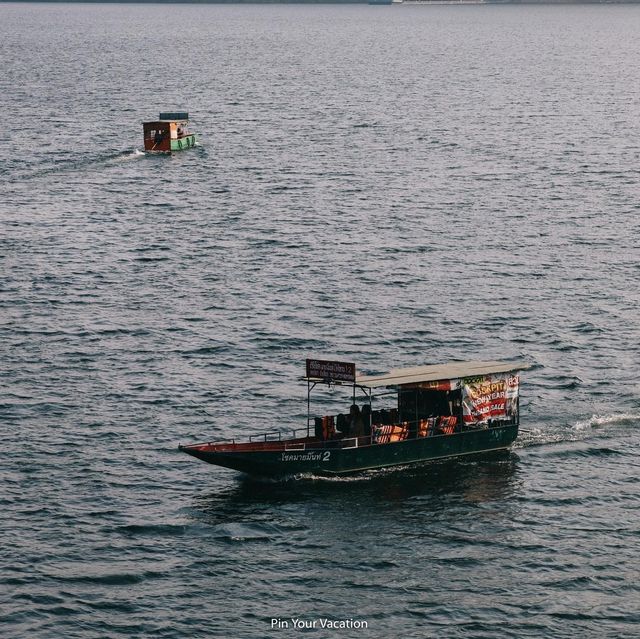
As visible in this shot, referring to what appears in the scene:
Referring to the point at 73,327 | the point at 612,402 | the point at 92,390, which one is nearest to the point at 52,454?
the point at 92,390

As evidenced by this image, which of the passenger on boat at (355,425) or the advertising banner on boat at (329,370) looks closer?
the advertising banner on boat at (329,370)

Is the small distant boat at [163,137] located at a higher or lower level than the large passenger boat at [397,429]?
higher

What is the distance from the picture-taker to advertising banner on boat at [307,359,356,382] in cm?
6494

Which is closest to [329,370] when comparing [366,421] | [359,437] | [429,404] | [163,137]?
[366,421]

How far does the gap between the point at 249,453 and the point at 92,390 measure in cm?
1694

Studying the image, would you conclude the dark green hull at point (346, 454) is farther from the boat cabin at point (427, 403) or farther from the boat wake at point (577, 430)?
the boat wake at point (577, 430)

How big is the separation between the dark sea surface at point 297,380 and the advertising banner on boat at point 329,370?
530 centimetres

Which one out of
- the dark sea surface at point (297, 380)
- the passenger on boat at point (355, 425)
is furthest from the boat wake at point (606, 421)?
the passenger on boat at point (355, 425)

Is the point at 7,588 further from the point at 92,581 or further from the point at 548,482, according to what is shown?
the point at 548,482

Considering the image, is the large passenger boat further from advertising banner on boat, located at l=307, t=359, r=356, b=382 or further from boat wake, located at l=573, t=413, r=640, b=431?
boat wake, located at l=573, t=413, r=640, b=431

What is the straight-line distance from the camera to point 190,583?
53.9m

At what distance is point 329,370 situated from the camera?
65.4 m

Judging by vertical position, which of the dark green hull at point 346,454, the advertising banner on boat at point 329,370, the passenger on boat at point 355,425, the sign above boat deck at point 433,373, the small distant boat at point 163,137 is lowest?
the dark green hull at point 346,454

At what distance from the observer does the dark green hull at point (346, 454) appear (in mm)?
63281
